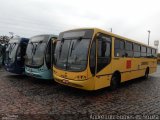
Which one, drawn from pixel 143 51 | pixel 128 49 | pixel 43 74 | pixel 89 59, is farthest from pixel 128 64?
pixel 43 74

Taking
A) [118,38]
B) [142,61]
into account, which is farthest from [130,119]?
[142,61]

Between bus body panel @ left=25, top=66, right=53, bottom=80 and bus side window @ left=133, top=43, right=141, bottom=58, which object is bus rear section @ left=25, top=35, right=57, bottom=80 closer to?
bus body panel @ left=25, top=66, right=53, bottom=80

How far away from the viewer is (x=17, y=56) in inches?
492

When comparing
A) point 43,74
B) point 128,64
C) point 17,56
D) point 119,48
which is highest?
point 119,48

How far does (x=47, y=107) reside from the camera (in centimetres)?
662

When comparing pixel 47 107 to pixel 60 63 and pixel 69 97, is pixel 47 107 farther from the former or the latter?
pixel 60 63

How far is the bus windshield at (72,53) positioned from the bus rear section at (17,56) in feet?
15.1

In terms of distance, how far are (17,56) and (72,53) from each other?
5.75 metres

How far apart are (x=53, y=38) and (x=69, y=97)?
4.03 meters

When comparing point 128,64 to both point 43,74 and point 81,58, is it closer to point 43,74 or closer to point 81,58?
point 81,58

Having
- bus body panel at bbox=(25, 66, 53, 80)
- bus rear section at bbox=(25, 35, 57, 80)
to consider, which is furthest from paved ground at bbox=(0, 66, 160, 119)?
bus rear section at bbox=(25, 35, 57, 80)

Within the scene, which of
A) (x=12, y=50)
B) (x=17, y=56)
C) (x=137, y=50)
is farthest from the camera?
(x=137, y=50)

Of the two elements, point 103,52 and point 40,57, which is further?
point 40,57

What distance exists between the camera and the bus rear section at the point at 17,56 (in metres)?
12.4
